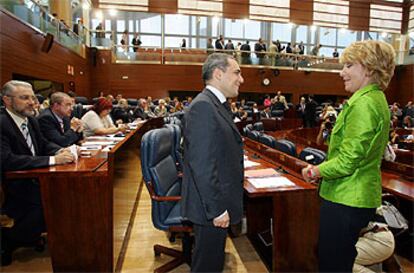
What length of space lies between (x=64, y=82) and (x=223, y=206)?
8.96 metres

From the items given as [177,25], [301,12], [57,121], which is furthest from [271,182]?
[177,25]

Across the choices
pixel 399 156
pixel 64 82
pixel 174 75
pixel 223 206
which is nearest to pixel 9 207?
pixel 223 206

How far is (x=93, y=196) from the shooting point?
2.03 meters

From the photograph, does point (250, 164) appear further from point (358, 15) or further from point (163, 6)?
point (358, 15)

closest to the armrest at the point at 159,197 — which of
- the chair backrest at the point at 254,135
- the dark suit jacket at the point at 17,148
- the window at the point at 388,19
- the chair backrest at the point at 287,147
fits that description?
the dark suit jacket at the point at 17,148

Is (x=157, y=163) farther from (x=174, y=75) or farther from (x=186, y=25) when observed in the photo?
(x=186, y=25)

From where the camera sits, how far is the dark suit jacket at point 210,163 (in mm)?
1381

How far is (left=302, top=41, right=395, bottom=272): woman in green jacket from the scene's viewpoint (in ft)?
4.33

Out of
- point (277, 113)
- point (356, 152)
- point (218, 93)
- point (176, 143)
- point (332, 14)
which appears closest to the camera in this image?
point (356, 152)

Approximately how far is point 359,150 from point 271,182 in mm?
887

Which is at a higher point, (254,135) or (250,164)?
(254,135)

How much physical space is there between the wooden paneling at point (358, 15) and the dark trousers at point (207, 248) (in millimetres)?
14385

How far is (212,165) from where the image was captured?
1.37 meters

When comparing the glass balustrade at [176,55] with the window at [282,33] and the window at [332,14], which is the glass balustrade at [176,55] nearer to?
the window at [332,14]
